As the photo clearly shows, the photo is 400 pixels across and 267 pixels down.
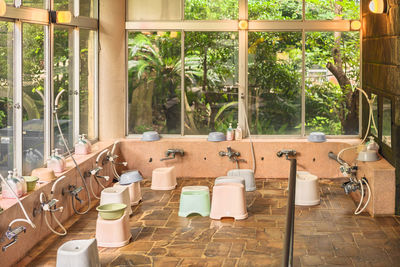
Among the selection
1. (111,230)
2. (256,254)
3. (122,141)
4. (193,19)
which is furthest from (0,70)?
(193,19)

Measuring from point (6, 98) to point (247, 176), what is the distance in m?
4.11

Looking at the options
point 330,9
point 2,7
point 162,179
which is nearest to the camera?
point 2,7

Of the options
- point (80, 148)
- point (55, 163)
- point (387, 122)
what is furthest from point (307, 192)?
point (55, 163)

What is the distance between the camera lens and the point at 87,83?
10.9 meters

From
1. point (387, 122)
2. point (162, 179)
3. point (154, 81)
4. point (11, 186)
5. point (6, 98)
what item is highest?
point (154, 81)

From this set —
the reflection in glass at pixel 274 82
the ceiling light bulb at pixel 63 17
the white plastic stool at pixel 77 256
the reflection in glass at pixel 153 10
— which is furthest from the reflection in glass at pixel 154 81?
the white plastic stool at pixel 77 256

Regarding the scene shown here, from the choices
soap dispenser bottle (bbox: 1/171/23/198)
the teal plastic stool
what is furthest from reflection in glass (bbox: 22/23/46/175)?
the teal plastic stool

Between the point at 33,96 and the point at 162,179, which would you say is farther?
the point at 162,179

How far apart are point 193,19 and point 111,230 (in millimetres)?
Answer: 5245

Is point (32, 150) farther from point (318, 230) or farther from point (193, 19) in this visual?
point (193, 19)

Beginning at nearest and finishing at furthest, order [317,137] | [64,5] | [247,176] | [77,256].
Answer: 1. [77,256]
2. [64,5]
3. [247,176]
4. [317,137]

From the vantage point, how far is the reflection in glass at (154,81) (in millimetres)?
11562

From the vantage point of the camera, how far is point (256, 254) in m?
7.11

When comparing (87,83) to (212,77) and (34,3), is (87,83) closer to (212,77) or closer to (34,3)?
(212,77)
